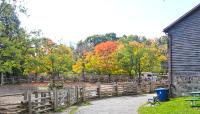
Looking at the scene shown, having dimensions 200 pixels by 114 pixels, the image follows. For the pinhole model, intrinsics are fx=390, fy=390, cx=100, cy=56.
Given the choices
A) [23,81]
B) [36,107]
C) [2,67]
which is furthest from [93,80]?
[36,107]

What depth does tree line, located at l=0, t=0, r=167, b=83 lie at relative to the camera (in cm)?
2769

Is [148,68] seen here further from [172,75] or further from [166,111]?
[166,111]

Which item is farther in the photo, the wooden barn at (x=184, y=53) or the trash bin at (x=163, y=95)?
the wooden barn at (x=184, y=53)

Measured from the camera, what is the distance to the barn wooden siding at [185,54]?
27766 millimetres

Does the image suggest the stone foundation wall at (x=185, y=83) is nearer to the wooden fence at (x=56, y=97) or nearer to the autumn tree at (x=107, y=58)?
the wooden fence at (x=56, y=97)

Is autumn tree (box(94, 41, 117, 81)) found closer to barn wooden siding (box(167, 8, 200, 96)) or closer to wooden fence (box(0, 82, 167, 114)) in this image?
wooden fence (box(0, 82, 167, 114))

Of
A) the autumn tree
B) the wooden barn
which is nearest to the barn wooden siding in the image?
the wooden barn

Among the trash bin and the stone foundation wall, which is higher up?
the stone foundation wall

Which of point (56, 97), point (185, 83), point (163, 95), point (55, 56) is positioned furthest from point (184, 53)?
point (55, 56)

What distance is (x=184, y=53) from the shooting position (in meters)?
28.6

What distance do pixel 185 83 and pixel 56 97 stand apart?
391 inches

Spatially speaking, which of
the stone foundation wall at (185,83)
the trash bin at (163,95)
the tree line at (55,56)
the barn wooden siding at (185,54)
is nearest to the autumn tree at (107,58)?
the tree line at (55,56)

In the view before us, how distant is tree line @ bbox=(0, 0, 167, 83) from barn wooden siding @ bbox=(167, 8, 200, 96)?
37.6 ft

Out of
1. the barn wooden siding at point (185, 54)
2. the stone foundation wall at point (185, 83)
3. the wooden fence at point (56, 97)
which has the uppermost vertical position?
the barn wooden siding at point (185, 54)
